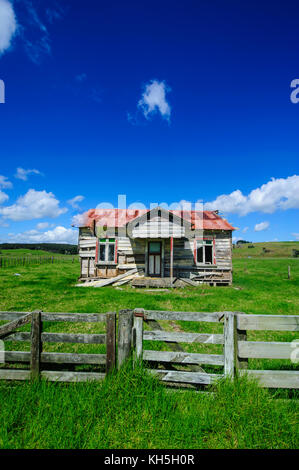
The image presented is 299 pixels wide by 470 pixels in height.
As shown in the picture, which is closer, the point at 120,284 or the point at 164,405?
the point at 164,405

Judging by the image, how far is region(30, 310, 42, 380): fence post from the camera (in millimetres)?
3842

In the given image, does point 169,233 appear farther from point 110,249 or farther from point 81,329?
point 81,329

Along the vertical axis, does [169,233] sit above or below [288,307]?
above

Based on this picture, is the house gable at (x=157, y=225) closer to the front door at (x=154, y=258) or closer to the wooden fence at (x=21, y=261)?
the front door at (x=154, y=258)

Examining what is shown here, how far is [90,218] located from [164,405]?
17581 millimetres

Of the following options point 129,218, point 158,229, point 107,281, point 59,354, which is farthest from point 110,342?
point 129,218

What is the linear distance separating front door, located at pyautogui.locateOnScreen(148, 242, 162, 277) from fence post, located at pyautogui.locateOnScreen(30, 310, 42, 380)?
14.1m

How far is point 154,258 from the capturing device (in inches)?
713

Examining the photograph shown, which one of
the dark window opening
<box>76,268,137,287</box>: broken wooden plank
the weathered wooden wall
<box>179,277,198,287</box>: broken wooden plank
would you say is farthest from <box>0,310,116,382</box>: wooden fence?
the dark window opening

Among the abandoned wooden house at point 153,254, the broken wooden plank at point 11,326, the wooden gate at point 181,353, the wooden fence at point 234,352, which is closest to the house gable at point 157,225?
the abandoned wooden house at point 153,254

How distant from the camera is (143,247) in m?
17.9

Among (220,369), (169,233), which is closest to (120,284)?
(169,233)

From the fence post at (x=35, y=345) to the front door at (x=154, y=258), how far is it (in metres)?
14.1

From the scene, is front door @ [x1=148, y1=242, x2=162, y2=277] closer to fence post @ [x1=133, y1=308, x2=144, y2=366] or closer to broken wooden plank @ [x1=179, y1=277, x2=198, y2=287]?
broken wooden plank @ [x1=179, y1=277, x2=198, y2=287]
